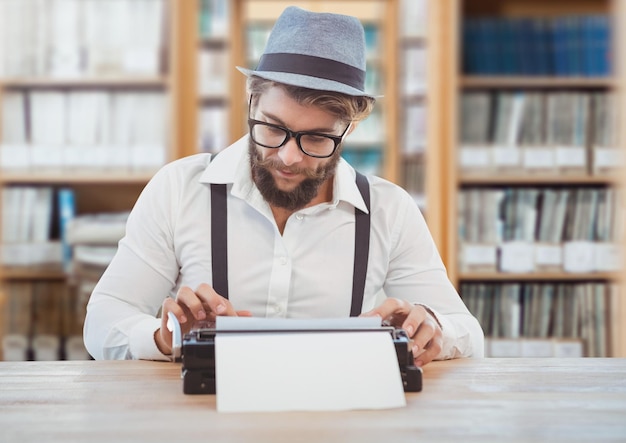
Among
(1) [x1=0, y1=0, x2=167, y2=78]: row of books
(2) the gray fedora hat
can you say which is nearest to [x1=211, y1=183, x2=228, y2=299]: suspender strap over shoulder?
(2) the gray fedora hat

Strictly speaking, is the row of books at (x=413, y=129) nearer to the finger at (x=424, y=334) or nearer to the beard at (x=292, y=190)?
the beard at (x=292, y=190)

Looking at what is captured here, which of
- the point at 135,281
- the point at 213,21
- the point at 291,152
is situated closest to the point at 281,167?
the point at 291,152

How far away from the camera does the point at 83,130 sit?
3.03m

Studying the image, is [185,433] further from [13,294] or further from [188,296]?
[13,294]

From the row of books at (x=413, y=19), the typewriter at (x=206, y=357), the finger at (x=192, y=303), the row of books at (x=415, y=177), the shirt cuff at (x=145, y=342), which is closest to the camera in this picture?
the typewriter at (x=206, y=357)

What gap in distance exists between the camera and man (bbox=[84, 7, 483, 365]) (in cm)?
157

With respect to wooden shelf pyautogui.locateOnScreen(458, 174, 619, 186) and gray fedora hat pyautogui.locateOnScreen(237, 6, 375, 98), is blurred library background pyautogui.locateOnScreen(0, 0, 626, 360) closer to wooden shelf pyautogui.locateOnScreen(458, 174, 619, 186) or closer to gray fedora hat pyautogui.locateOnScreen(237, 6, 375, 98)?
wooden shelf pyautogui.locateOnScreen(458, 174, 619, 186)

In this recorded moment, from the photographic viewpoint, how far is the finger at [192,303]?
1273 millimetres

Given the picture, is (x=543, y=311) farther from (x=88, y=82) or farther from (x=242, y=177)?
(x=88, y=82)

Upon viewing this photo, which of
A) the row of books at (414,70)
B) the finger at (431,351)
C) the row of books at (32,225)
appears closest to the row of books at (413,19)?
the row of books at (414,70)

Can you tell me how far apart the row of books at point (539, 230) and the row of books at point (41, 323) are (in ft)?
5.15

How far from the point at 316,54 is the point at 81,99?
1.73 metres

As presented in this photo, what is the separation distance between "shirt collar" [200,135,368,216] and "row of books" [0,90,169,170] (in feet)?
4.35

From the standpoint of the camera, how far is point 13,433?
947 millimetres
